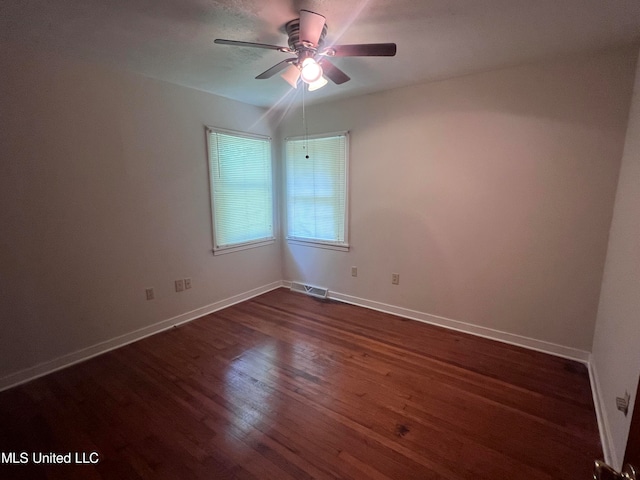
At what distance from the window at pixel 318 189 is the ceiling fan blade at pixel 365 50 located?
161 cm

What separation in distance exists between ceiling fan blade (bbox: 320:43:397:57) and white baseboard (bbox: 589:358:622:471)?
238cm

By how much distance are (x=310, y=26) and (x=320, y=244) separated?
102 inches

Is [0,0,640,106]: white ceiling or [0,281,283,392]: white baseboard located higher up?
[0,0,640,106]: white ceiling

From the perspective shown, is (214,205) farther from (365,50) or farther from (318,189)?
(365,50)

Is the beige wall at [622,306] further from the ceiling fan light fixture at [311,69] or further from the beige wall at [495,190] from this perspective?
the ceiling fan light fixture at [311,69]

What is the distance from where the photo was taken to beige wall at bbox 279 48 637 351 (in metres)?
2.26

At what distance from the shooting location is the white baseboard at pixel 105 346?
2219mm

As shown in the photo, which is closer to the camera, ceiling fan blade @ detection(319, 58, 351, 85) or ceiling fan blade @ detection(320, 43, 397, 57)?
ceiling fan blade @ detection(320, 43, 397, 57)

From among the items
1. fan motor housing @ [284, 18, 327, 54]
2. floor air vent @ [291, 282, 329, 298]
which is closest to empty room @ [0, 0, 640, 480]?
fan motor housing @ [284, 18, 327, 54]

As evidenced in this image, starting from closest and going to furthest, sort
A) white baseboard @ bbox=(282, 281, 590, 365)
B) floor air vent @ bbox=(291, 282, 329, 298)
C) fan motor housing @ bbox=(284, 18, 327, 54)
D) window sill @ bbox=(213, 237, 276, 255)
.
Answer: fan motor housing @ bbox=(284, 18, 327, 54)
white baseboard @ bbox=(282, 281, 590, 365)
window sill @ bbox=(213, 237, 276, 255)
floor air vent @ bbox=(291, 282, 329, 298)

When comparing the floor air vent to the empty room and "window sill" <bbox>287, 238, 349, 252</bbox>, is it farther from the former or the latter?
"window sill" <bbox>287, 238, 349, 252</bbox>

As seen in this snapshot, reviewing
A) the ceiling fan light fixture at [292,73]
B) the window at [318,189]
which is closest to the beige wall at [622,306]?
the ceiling fan light fixture at [292,73]

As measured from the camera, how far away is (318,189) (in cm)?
378

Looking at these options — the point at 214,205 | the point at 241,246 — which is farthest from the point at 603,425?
the point at 214,205
